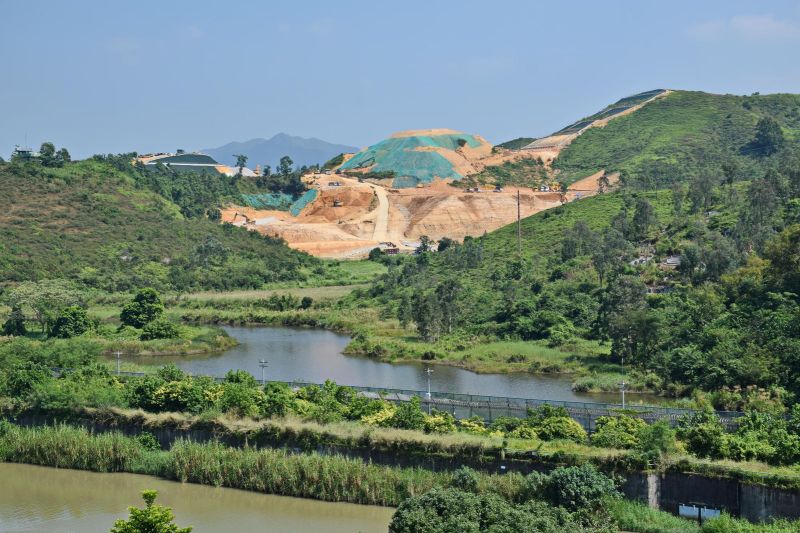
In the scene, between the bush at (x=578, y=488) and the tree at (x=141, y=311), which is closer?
the bush at (x=578, y=488)

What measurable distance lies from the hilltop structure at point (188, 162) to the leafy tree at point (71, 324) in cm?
6867

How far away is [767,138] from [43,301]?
72677 millimetres

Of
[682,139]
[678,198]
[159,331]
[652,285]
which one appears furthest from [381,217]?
[652,285]

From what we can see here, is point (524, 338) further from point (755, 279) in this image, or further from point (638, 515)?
point (638, 515)

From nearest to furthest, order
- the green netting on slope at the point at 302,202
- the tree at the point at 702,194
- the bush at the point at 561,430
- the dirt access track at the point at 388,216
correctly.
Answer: the bush at the point at 561,430
the tree at the point at 702,194
the dirt access track at the point at 388,216
the green netting on slope at the point at 302,202

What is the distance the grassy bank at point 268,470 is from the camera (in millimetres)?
25734

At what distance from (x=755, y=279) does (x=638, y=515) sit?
24.1 m

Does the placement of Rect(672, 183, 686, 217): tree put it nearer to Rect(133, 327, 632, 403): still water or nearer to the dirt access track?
Rect(133, 327, 632, 403): still water

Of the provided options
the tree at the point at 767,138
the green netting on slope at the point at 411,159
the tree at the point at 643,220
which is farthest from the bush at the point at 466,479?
the green netting on slope at the point at 411,159

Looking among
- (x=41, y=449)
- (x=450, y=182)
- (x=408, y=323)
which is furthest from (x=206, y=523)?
(x=450, y=182)

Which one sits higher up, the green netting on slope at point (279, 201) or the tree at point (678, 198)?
the green netting on slope at point (279, 201)

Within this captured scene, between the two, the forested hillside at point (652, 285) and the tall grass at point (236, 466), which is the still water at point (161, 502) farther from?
the forested hillside at point (652, 285)

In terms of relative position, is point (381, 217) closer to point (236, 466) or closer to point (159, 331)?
point (159, 331)

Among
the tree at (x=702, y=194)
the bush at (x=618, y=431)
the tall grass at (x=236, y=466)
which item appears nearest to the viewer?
the bush at (x=618, y=431)
